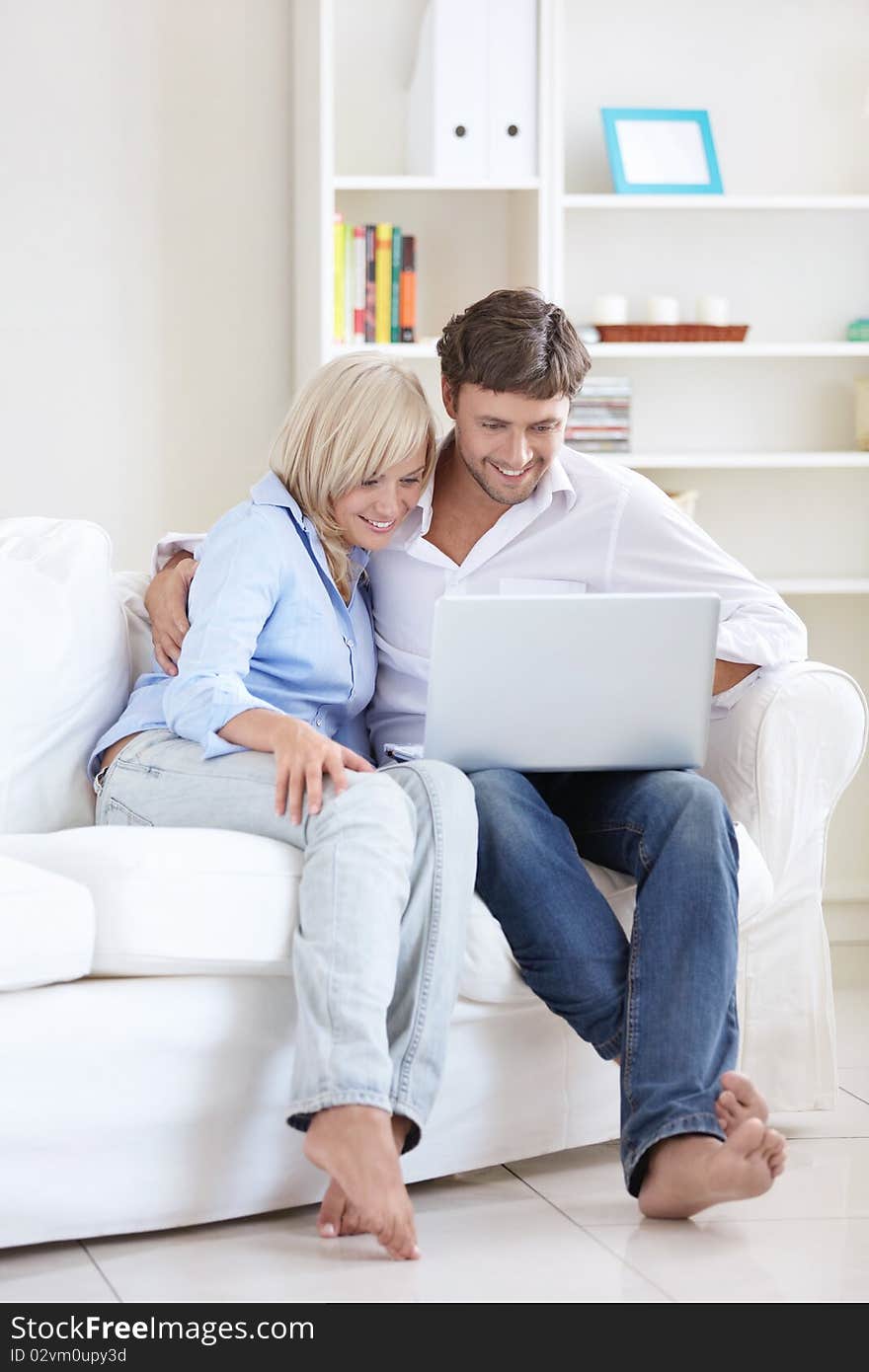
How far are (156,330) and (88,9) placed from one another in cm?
66

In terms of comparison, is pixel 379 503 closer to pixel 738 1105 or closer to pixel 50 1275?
pixel 738 1105

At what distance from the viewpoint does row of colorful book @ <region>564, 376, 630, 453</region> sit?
3.42 m

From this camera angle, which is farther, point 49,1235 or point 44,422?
point 44,422

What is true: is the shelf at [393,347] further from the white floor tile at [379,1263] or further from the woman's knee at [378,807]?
the white floor tile at [379,1263]

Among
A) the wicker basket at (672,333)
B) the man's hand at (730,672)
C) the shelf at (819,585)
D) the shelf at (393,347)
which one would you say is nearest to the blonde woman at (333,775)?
the man's hand at (730,672)

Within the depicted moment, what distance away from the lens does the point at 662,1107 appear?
5.54ft

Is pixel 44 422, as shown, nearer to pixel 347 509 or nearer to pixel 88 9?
pixel 88 9

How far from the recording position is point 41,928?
161 cm

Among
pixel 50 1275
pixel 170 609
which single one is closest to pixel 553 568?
pixel 170 609

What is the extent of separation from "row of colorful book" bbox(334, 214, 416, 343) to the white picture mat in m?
0.51

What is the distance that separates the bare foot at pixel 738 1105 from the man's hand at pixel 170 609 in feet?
2.73

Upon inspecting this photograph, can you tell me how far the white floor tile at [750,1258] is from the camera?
1.55 metres
